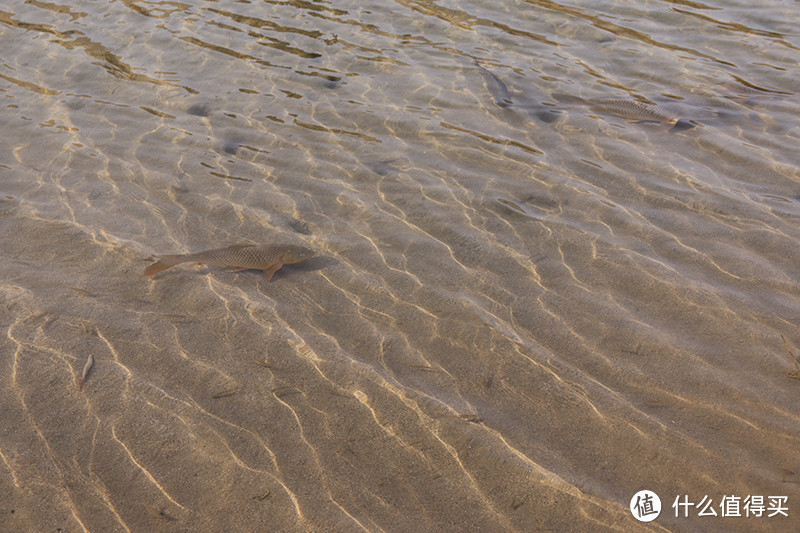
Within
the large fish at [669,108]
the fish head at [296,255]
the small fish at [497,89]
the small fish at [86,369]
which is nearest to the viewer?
the small fish at [86,369]

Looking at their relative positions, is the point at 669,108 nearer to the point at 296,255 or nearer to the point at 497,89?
the point at 497,89

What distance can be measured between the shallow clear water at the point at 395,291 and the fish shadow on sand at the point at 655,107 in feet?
0.17

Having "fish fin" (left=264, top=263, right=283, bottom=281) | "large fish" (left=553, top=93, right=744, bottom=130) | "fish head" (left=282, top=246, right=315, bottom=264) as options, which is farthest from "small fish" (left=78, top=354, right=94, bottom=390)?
"large fish" (left=553, top=93, right=744, bottom=130)

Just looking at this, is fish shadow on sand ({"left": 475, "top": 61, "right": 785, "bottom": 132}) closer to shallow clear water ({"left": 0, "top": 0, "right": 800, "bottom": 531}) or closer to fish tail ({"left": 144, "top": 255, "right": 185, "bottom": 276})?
shallow clear water ({"left": 0, "top": 0, "right": 800, "bottom": 531})

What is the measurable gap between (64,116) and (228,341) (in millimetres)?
4091

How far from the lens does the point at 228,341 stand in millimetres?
3619

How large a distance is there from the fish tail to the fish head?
2.19 feet

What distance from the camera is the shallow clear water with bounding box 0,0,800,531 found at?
2.83m

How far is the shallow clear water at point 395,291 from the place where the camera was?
9.29 feet

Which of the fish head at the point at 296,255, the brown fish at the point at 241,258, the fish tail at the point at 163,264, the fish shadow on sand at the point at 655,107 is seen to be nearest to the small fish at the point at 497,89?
the fish shadow on sand at the point at 655,107

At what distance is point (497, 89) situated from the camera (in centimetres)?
691

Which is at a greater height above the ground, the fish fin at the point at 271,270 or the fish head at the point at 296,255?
the fish head at the point at 296,255

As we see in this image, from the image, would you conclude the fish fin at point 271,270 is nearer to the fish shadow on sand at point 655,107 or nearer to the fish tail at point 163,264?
the fish tail at point 163,264

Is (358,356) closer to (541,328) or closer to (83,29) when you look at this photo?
(541,328)
